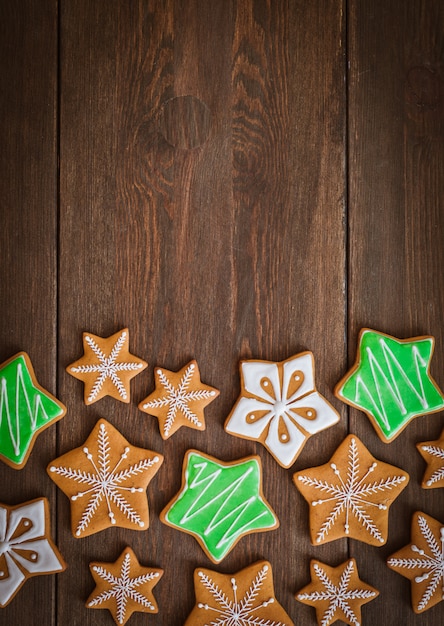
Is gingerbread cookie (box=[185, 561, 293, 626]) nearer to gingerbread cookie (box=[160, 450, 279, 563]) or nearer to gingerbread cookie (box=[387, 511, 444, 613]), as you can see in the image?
gingerbread cookie (box=[160, 450, 279, 563])

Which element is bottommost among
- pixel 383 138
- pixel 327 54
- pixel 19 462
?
pixel 19 462

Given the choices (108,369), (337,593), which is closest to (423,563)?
(337,593)

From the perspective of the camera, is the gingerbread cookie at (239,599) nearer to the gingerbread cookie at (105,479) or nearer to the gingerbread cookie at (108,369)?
the gingerbread cookie at (105,479)

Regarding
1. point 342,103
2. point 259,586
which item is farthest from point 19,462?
point 342,103

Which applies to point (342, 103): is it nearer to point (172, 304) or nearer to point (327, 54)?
point (327, 54)

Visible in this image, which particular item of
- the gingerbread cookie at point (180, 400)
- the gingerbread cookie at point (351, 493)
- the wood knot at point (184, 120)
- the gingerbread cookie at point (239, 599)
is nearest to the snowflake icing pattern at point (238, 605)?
the gingerbread cookie at point (239, 599)

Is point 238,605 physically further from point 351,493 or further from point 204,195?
point 204,195
